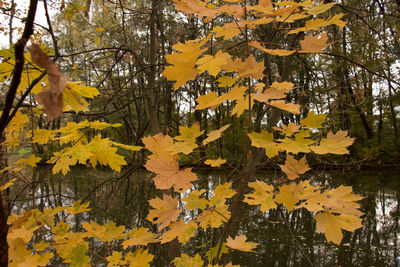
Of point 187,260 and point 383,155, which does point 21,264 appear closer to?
point 187,260

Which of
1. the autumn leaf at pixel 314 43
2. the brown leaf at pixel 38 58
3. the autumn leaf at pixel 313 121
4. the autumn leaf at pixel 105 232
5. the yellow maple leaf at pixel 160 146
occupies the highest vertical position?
the autumn leaf at pixel 314 43

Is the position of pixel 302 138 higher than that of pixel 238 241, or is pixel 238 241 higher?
pixel 302 138

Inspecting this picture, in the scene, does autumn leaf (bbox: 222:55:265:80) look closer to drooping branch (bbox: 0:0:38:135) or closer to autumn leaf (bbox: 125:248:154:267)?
drooping branch (bbox: 0:0:38:135)

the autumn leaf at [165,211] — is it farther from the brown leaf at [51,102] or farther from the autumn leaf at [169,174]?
the brown leaf at [51,102]

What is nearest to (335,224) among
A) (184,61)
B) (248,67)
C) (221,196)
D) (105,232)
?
(221,196)

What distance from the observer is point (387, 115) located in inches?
521

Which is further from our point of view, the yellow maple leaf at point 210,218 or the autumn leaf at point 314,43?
the yellow maple leaf at point 210,218

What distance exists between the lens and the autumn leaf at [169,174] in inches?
31.7

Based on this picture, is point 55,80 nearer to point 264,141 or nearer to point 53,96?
point 53,96

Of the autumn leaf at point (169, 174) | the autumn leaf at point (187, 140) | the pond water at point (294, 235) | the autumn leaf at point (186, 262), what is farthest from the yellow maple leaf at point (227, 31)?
the pond water at point (294, 235)

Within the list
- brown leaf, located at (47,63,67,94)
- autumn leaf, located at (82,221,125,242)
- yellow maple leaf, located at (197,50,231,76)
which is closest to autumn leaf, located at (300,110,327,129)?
yellow maple leaf, located at (197,50,231,76)

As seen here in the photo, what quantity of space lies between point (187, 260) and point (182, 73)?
0.80m

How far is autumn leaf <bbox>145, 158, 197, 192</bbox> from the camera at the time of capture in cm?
81

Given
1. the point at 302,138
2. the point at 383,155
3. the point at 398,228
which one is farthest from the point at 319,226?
the point at 383,155
